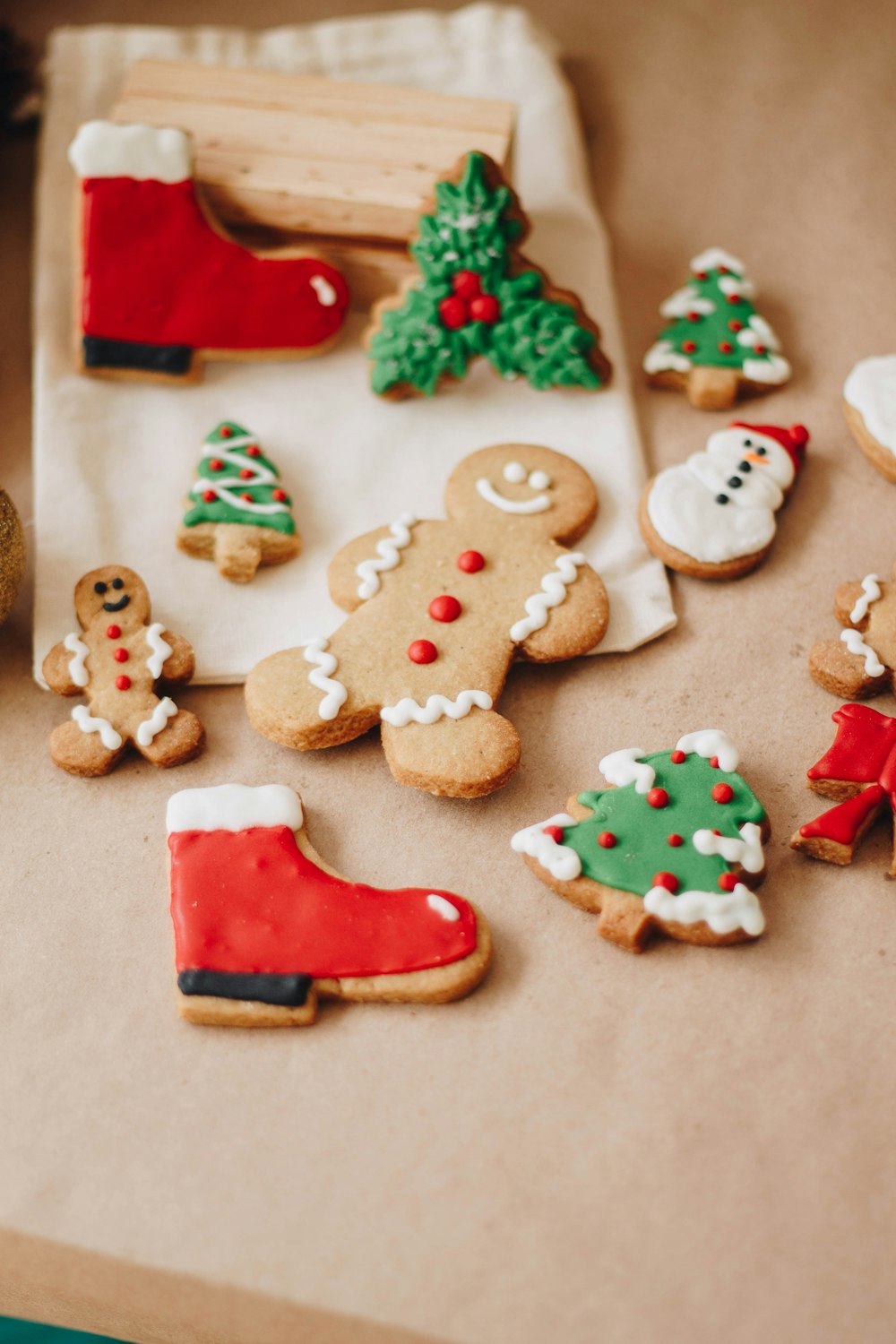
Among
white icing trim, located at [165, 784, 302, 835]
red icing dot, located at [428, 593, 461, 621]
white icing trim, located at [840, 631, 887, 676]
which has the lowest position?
white icing trim, located at [165, 784, 302, 835]

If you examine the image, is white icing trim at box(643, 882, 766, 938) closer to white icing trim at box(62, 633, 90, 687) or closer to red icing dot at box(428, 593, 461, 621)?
red icing dot at box(428, 593, 461, 621)

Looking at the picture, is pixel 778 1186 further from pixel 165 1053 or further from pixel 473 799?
pixel 165 1053

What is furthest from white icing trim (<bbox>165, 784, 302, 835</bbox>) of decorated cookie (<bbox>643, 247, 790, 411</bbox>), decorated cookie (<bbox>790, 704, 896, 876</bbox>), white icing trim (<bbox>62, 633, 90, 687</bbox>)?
decorated cookie (<bbox>643, 247, 790, 411</bbox>)

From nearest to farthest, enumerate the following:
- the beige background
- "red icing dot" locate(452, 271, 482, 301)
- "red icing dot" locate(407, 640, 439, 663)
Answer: the beige background, "red icing dot" locate(407, 640, 439, 663), "red icing dot" locate(452, 271, 482, 301)

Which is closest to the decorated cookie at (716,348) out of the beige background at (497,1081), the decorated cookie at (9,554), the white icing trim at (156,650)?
the beige background at (497,1081)


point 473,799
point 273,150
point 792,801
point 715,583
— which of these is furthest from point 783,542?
point 273,150

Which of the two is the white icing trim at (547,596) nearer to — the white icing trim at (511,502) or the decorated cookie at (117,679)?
the white icing trim at (511,502)

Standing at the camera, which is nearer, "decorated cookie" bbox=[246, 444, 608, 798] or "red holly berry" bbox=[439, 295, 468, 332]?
"decorated cookie" bbox=[246, 444, 608, 798]
